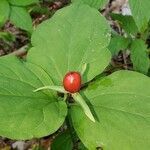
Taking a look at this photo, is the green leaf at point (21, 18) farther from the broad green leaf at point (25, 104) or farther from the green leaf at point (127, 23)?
the broad green leaf at point (25, 104)

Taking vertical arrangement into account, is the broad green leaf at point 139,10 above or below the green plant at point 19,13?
above

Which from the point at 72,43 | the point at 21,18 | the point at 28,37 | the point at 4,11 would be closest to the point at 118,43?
the point at 21,18

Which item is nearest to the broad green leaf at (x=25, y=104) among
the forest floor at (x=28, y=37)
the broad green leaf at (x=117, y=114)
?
the broad green leaf at (x=117, y=114)

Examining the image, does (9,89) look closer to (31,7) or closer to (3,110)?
(3,110)

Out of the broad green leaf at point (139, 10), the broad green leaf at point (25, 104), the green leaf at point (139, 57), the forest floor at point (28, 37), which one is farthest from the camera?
the forest floor at point (28, 37)

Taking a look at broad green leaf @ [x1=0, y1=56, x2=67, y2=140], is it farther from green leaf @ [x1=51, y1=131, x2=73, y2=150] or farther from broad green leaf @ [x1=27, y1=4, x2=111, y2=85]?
green leaf @ [x1=51, y1=131, x2=73, y2=150]

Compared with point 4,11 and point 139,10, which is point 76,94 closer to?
point 139,10

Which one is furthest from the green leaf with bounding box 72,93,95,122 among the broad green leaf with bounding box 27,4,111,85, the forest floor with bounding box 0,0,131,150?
the forest floor with bounding box 0,0,131,150

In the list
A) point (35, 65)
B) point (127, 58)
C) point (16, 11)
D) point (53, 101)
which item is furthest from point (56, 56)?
point (127, 58)
